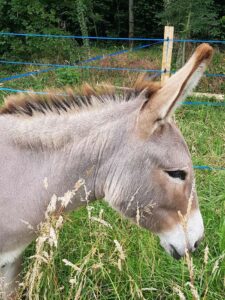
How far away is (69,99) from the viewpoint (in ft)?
6.64

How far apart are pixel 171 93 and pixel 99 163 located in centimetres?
50

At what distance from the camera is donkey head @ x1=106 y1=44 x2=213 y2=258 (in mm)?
1905

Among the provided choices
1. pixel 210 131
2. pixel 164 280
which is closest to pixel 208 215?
pixel 164 280

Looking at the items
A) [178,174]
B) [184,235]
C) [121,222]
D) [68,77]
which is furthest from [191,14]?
[184,235]

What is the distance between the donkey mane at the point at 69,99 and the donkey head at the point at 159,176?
105 mm

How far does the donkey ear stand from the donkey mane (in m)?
0.16

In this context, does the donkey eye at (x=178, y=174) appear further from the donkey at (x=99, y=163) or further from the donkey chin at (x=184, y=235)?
the donkey chin at (x=184, y=235)

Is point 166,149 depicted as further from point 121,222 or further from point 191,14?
point 191,14

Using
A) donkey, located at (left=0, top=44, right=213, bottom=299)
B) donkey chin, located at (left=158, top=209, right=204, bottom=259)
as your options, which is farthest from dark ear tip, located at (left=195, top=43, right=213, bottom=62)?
donkey chin, located at (left=158, top=209, right=204, bottom=259)

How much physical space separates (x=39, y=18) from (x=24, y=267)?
9.92 m

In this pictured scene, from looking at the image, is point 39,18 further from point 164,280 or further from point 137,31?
point 164,280

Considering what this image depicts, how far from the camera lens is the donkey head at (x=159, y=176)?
1905 millimetres

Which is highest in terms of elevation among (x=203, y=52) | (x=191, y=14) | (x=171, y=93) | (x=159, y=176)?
(x=203, y=52)

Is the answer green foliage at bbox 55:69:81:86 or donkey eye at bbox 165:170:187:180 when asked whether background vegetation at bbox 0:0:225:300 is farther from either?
donkey eye at bbox 165:170:187:180
